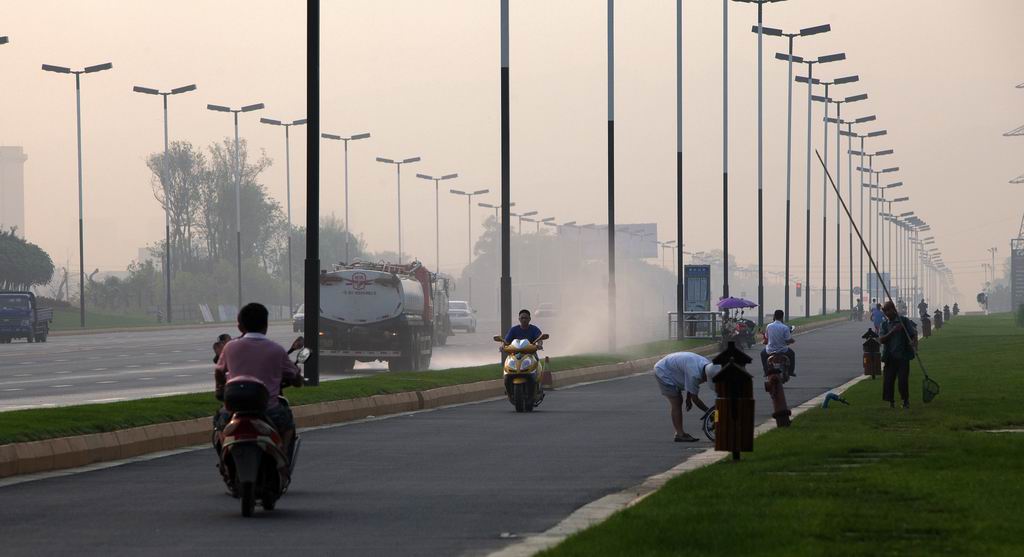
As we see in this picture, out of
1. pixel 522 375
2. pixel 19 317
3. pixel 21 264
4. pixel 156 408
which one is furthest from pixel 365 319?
pixel 21 264

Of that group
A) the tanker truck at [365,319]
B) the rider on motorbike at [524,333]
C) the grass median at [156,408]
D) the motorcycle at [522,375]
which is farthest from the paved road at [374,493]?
the tanker truck at [365,319]

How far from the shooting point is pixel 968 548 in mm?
10289

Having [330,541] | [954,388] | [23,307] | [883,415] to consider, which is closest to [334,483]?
[330,541]

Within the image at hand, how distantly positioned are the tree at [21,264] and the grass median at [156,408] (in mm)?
86585

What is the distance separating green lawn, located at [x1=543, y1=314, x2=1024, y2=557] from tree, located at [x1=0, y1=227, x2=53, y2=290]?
10209 centimetres

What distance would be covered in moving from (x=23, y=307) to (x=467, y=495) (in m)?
62.1

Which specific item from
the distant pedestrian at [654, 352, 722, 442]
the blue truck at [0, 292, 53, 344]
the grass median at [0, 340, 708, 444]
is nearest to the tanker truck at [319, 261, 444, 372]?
the grass median at [0, 340, 708, 444]

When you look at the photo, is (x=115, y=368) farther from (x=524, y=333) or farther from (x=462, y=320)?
(x=462, y=320)

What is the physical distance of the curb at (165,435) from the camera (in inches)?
709

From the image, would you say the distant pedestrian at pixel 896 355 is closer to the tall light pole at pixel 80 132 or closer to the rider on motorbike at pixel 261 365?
the rider on motorbike at pixel 261 365

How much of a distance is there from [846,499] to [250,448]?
443cm

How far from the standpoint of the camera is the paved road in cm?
1202

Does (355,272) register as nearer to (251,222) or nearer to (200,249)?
(200,249)

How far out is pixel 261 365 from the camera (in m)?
13.9
